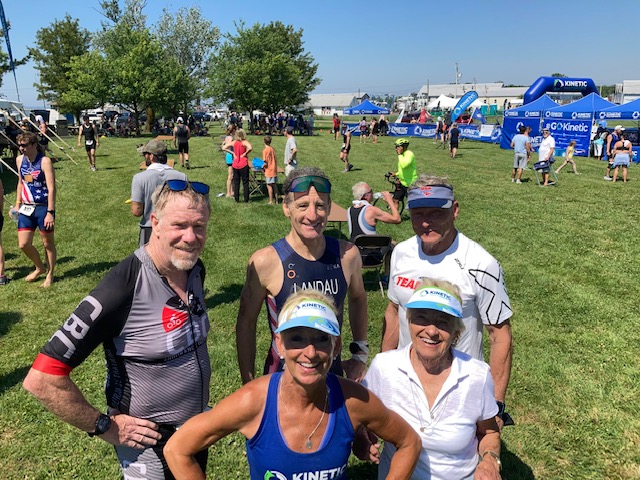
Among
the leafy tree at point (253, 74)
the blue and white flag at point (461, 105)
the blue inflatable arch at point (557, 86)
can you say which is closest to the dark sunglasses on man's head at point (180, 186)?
the blue and white flag at point (461, 105)

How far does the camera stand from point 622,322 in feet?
19.5

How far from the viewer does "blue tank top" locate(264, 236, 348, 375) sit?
8.42 ft

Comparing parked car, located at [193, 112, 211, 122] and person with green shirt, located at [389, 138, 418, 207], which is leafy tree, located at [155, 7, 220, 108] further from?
person with green shirt, located at [389, 138, 418, 207]

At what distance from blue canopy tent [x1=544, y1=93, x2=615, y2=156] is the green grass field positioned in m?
10.8

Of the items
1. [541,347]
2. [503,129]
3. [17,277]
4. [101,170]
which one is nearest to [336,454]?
[541,347]

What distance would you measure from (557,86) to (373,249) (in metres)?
31.9

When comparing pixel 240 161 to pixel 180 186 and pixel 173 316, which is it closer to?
pixel 180 186

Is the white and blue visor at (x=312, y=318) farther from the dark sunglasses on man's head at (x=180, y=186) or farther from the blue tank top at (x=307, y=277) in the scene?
the dark sunglasses on man's head at (x=180, y=186)

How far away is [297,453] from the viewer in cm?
178

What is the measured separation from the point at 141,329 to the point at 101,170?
18014mm

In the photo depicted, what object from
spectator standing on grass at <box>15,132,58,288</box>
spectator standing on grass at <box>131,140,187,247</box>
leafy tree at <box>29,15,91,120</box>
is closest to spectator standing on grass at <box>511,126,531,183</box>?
spectator standing on grass at <box>131,140,187,247</box>

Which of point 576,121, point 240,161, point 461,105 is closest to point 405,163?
point 240,161

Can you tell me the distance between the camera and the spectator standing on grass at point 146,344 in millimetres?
1830

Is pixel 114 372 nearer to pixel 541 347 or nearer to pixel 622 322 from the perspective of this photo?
pixel 541 347
